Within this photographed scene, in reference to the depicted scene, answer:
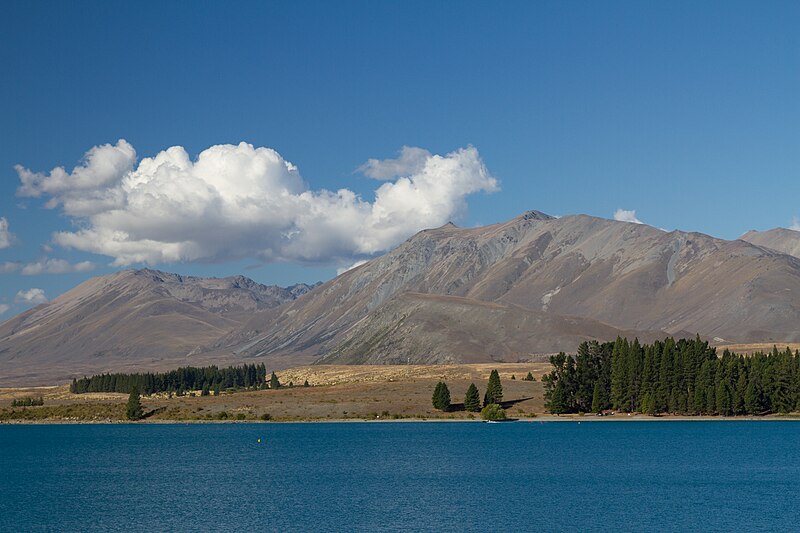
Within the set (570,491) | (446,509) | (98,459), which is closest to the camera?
(446,509)

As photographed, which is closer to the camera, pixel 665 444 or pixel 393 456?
pixel 393 456

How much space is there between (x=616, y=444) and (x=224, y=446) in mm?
68111

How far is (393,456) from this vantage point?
143 m

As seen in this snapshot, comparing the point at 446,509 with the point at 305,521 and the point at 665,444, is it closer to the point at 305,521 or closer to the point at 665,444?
the point at 305,521

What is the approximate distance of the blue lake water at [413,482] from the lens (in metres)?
88.2

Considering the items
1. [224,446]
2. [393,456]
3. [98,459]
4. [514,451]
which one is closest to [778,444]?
[514,451]

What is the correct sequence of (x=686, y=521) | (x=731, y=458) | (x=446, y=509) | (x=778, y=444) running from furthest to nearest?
(x=778, y=444) < (x=731, y=458) < (x=446, y=509) < (x=686, y=521)

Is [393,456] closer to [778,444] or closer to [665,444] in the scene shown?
[665,444]

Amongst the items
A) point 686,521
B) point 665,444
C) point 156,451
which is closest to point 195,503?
point 686,521

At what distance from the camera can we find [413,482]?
11369 centimetres

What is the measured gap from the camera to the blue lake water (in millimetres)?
88250

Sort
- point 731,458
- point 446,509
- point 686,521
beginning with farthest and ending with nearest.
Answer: point 731,458 < point 446,509 < point 686,521

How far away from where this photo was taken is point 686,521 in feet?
286

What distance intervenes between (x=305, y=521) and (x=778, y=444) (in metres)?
100
